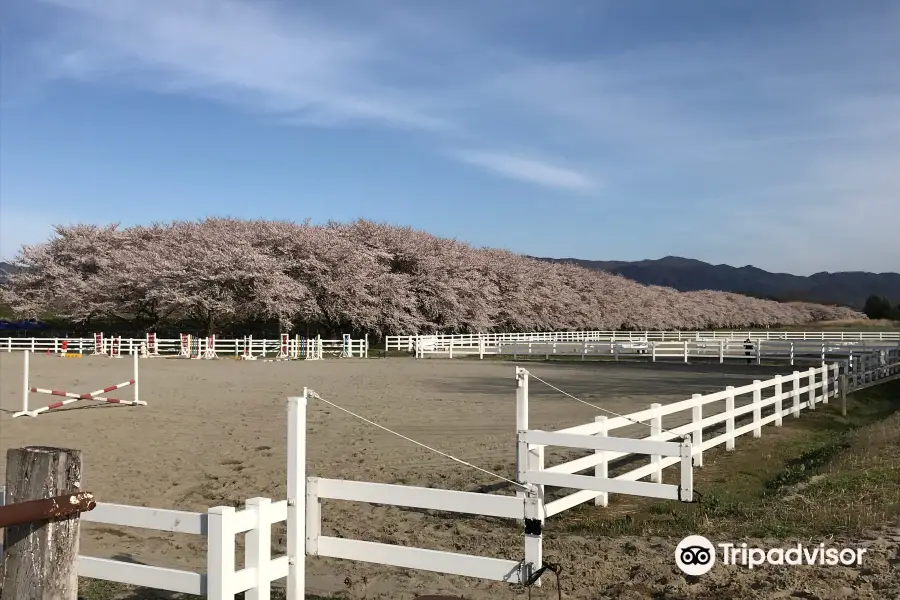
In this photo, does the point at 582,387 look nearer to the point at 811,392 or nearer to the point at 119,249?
the point at 811,392

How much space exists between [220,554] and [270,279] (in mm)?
45048

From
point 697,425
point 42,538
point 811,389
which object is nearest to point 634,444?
point 42,538

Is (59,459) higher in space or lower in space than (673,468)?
higher

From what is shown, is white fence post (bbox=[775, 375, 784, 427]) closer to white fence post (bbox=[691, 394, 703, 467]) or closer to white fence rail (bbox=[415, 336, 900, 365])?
white fence post (bbox=[691, 394, 703, 467])

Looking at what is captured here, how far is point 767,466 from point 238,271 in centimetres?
4017

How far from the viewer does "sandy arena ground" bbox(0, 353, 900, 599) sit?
6445 mm

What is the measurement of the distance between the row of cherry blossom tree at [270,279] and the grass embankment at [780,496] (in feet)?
127

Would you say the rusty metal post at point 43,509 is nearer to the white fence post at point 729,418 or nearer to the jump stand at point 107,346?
the white fence post at point 729,418

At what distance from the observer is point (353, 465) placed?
442 inches

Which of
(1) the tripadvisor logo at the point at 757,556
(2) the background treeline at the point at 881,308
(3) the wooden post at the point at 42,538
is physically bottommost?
(1) the tripadvisor logo at the point at 757,556

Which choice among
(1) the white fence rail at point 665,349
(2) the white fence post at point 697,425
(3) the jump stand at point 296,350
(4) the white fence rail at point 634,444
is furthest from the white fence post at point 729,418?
(3) the jump stand at point 296,350

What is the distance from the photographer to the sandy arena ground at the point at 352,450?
645 centimetres

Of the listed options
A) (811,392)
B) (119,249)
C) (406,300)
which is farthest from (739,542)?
(119,249)

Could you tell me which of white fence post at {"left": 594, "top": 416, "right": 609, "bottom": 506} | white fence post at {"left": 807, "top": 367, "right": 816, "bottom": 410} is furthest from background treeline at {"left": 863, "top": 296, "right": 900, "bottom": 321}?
white fence post at {"left": 594, "top": 416, "right": 609, "bottom": 506}
